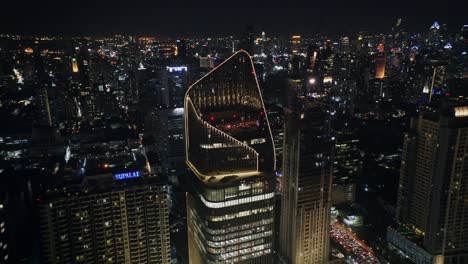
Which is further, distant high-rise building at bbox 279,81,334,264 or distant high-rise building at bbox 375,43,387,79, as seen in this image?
distant high-rise building at bbox 375,43,387,79

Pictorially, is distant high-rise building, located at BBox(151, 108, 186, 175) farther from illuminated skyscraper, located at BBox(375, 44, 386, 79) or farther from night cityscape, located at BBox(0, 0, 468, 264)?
illuminated skyscraper, located at BBox(375, 44, 386, 79)

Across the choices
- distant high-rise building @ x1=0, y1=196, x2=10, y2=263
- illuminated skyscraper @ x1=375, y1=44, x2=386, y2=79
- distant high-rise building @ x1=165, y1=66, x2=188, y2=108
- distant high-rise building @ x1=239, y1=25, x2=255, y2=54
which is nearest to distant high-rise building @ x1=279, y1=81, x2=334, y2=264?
distant high-rise building @ x1=0, y1=196, x2=10, y2=263

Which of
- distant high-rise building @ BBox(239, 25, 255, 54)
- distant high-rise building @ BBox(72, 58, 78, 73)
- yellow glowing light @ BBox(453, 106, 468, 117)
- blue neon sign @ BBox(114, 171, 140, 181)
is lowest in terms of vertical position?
blue neon sign @ BBox(114, 171, 140, 181)

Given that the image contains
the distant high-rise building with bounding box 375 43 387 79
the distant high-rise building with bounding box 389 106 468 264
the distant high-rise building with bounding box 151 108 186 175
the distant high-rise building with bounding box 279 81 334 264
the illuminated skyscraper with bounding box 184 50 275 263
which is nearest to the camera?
the illuminated skyscraper with bounding box 184 50 275 263

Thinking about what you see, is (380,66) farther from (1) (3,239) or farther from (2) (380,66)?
(1) (3,239)

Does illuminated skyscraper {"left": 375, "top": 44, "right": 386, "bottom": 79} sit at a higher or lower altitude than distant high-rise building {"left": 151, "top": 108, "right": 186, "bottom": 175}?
higher

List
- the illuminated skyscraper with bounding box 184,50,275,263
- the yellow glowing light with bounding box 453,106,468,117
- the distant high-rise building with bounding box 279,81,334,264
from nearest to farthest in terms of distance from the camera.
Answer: the illuminated skyscraper with bounding box 184,50,275,263, the distant high-rise building with bounding box 279,81,334,264, the yellow glowing light with bounding box 453,106,468,117

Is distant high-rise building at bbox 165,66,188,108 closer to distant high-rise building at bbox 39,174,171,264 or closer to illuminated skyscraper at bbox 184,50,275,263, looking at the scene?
illuminated skyscraper at bbox 184,50,275,263
